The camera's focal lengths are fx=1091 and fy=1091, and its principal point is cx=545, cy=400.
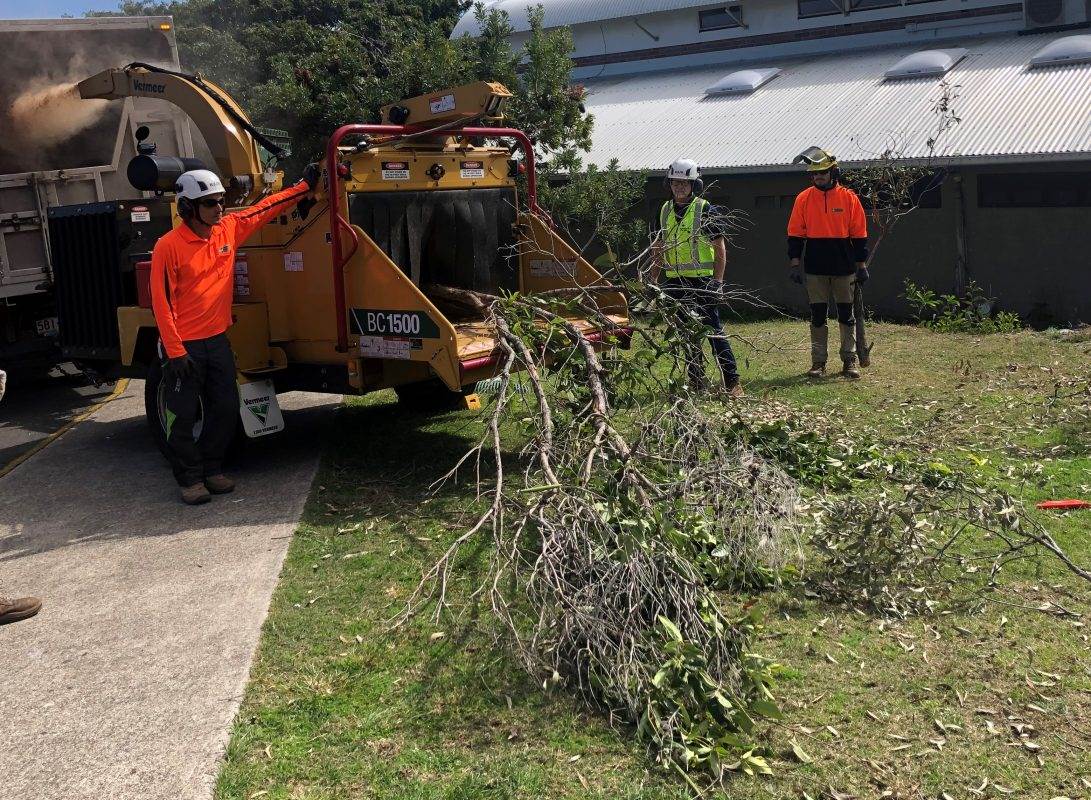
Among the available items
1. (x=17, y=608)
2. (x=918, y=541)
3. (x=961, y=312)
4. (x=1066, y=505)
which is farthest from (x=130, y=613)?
(x=961, y=312)

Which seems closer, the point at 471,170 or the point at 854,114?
the point at 471,170

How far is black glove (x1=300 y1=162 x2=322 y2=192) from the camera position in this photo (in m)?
7.43

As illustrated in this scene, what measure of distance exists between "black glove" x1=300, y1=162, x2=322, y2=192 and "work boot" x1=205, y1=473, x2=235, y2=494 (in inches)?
83.3

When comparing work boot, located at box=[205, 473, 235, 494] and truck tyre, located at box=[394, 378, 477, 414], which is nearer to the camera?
work boot, located at box=[205, 473, 235, 494]

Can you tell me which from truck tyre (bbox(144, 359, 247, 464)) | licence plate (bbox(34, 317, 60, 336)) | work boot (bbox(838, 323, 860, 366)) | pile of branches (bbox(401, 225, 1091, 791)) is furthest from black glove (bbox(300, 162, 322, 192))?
work boot (bbox(838, 323, 860, 366))

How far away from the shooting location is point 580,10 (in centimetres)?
2242

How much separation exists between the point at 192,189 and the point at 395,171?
1399mm

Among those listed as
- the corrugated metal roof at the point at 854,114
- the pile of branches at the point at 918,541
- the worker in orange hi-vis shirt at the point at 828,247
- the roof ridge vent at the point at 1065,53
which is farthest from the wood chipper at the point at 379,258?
the roof ridge vent at the point at 1065,53

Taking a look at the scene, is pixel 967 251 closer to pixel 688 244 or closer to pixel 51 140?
pixel 688 244

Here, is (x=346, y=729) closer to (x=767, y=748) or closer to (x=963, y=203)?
(x=767, y=748)

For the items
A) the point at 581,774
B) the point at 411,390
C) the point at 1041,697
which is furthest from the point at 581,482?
the point at 411,390

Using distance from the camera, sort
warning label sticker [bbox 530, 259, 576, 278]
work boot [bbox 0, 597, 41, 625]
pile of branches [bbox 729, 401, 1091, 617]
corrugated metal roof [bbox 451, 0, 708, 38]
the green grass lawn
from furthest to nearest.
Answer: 1. corrugated metal roof [bbox 451, 0, 708, 38]
2. warning label sticker [bbox 530, 259, 576, 278]
3. work boot [bbox 0, 597, 41, 625]
4. pile of branches [bbox 729, 401, 1091, 617]
5. the green grass lawn

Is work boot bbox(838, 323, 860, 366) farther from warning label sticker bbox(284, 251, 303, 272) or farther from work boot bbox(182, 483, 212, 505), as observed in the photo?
work boot bbox(182, 483, 212, 505)

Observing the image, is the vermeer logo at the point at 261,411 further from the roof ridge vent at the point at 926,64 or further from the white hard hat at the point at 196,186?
the roof ridge vent at the point at 926,64
